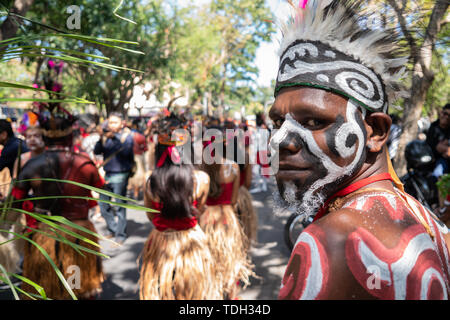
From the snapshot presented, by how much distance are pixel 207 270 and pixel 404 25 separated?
302 centimetres

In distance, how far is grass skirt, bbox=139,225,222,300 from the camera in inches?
137

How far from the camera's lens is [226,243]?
175 inches

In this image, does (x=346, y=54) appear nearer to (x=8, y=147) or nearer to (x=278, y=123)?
(x=278, y=123)

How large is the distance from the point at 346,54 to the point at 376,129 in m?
0.28

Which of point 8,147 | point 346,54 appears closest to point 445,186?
point 346,54

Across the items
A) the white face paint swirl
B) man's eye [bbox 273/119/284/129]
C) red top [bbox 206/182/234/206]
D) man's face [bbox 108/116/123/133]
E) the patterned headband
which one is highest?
man's face [bbox 108/116/123/133]

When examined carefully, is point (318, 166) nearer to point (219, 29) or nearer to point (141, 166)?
point (141, 166)

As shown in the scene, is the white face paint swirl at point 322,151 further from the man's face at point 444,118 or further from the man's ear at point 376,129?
the man's face at point 444,118

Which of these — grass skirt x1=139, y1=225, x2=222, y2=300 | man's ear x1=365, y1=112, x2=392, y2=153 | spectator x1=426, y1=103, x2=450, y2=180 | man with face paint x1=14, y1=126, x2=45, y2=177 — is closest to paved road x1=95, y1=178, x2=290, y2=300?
grass skirt x1=139, y1=225, x2=222, y2=300

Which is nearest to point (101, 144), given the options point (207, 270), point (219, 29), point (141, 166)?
point (141, 166)

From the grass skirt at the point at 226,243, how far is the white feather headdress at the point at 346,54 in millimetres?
3418

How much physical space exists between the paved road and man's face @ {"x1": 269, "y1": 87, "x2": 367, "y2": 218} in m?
3.41

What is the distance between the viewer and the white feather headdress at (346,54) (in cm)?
115

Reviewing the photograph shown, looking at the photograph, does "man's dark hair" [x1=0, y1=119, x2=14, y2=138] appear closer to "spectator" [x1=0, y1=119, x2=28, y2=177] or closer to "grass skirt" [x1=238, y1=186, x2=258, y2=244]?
"spectator" [x1=0, y1=119, x2=28, y2=177]
